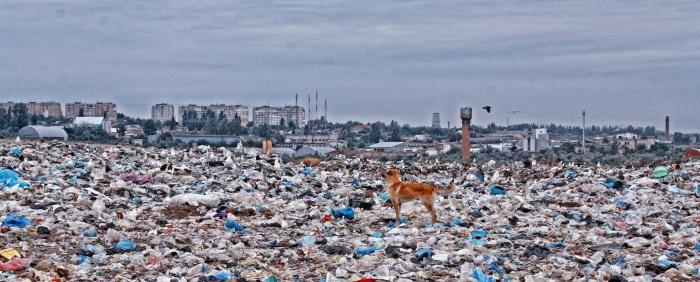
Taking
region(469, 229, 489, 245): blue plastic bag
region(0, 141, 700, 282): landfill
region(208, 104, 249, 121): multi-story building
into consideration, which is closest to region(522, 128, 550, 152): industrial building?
region(0, 141, 700, 282): landfill

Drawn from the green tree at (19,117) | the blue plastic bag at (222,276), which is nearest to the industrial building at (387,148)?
the green tree at (19,117)

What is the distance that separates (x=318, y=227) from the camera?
31.3 feet

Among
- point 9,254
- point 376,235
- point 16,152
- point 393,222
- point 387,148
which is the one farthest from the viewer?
point 387,148

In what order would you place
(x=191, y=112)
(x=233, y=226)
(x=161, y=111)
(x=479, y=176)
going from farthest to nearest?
(x=161, y=111), (x=191, y=112), (x=479, y=176), (x=233, y=226)

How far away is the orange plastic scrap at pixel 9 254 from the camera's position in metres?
7.02

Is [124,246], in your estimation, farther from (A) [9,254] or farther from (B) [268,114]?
(B) [268,114]

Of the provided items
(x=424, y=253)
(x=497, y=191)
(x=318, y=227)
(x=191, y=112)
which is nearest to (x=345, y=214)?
(x=318, y=227)

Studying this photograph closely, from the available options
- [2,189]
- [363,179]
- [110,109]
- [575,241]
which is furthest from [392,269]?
[110,109]

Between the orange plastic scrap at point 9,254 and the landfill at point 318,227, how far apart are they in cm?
2

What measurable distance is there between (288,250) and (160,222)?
196 cm

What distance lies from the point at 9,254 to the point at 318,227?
3.31 metres

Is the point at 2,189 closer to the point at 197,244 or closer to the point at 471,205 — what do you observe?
the point at 197,244

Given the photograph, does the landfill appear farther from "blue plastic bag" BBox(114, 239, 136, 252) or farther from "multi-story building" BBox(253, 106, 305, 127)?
"multi-story building" BBox(253, 106, 305, 127)

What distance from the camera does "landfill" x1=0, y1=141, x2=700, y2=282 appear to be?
281 inches
